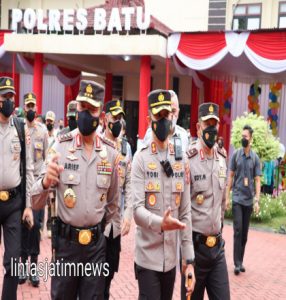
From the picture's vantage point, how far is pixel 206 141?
4.23 metres

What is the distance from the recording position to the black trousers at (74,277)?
3.42 meters

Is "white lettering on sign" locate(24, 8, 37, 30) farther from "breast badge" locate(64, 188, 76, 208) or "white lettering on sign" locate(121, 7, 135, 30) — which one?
"breast badge" locate(64, 188, 76, 208)

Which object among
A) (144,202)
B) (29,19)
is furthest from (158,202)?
(29,19)

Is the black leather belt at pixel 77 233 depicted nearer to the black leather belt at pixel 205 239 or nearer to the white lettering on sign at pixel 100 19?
the black leather belt at pixel 205 239

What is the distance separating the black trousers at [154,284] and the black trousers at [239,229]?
3492 millimetres

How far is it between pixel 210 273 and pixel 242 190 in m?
3.07

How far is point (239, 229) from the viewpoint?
6855 millimetres

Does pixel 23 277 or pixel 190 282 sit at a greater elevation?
pixel 190 282

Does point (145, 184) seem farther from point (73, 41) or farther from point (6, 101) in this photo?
point (73, 41)

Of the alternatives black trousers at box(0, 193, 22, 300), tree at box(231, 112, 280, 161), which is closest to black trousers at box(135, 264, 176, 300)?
black trousers at box(0, 193, 22, 300)

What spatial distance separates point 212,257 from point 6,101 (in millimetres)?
2437

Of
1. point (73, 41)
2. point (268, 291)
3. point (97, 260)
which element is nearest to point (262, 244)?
point (268, 291)

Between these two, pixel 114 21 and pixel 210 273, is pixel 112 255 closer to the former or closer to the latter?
pixel 210 273

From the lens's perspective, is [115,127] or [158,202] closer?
[158,202]
